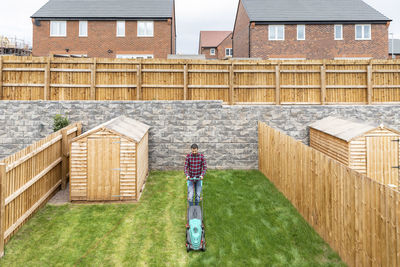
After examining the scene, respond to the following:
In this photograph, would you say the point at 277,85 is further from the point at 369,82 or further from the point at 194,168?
the point at 194,168

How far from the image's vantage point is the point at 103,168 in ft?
27.5

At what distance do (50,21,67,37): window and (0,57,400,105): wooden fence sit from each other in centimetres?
1767

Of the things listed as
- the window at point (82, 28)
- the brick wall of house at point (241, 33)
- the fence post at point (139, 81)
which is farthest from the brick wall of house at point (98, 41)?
the fence post at point (139, 81)

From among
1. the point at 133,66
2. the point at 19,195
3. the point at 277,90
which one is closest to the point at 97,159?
the point at 19,195

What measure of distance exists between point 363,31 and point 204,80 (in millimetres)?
24410

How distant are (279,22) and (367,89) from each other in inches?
671

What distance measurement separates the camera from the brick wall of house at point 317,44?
27.1 m

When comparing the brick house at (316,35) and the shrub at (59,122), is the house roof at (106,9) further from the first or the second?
the shrub at (59,122)

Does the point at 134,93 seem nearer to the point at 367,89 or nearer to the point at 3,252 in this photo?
the point at 3,252

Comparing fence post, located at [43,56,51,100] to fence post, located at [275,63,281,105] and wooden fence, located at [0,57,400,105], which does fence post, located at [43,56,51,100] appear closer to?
wooden fence, located at [0,57,400,105]

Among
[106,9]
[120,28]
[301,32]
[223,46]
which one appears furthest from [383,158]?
[223,46]

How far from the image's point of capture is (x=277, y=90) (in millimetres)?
12797

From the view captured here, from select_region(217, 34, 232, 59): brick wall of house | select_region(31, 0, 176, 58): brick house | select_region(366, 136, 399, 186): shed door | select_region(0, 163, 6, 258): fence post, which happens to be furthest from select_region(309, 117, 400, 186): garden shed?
select_region(217, 34, 232, 59): brick wall of house

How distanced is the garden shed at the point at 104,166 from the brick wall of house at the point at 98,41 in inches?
831
